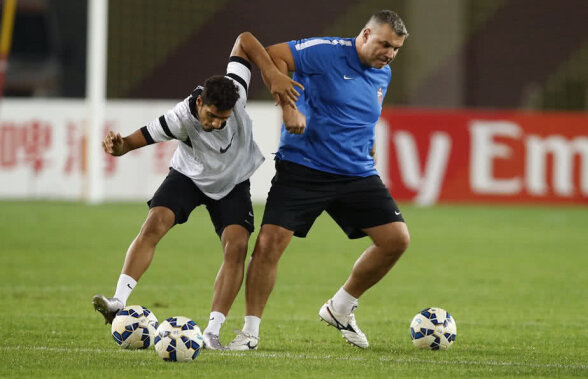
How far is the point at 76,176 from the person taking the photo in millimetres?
20516

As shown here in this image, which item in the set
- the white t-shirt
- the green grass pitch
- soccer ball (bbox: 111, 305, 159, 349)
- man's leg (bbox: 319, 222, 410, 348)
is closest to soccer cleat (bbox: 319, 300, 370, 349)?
man's leg (bbox: 319, 222, 410, 348)

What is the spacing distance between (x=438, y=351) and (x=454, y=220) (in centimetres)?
1135

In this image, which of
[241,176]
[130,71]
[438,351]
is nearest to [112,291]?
[241,176]

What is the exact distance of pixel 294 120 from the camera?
257 inches

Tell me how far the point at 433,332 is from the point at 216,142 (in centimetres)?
176

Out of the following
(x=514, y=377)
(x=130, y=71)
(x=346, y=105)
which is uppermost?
(x=130, y=71)

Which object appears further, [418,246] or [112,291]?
[418,246]

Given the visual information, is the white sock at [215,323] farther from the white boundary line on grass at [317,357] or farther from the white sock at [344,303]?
the white sock at [344,303]

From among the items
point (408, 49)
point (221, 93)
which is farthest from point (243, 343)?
point (408, 49)

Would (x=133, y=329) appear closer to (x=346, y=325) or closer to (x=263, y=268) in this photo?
(x=263, y=268)

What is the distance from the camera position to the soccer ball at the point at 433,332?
687 cm

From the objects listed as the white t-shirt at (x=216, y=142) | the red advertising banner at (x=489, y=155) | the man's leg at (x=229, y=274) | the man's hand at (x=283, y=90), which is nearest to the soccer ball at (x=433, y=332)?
the man's leg at (x=229, y=274)

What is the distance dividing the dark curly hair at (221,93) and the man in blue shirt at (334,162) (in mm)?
599

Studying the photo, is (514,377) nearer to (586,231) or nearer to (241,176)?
(241,176)
